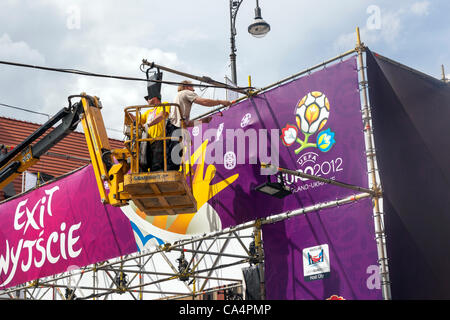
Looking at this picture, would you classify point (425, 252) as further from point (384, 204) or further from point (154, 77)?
point (154, 77)

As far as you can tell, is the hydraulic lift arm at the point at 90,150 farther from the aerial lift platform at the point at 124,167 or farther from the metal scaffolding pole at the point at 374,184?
the metal scaffolding pole at the point at 374,184

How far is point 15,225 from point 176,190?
28.0ft

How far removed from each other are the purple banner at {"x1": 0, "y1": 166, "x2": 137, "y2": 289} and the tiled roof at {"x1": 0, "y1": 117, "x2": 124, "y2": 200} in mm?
11495

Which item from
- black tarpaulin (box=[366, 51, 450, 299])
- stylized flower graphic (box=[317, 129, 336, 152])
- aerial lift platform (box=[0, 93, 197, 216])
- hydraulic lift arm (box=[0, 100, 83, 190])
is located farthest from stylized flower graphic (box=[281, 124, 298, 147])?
hydraulic lift arm (box=[0, 100, 83, 190])

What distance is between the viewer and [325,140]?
11742 mm

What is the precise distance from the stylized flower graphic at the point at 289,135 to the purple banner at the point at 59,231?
15.1 ft

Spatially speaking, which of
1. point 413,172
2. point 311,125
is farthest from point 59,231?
point 413,172

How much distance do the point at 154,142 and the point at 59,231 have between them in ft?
20.2

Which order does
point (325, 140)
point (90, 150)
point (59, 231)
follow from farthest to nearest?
1. point (59, 231)
2. point (90, 150)
3. point (325, 140)

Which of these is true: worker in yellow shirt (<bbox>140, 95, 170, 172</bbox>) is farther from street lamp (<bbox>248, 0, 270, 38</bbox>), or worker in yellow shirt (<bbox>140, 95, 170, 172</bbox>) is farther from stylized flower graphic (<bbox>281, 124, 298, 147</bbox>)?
street lamp (<bbox>248, 0, 270, 38</bbox>)

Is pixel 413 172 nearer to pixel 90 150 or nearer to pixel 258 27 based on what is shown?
pixel 90 150

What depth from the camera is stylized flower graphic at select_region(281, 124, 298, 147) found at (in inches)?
484

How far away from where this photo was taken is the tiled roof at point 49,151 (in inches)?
1202

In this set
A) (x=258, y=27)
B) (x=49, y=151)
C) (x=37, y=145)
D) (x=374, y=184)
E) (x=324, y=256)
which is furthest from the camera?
(x=49, y=151)
